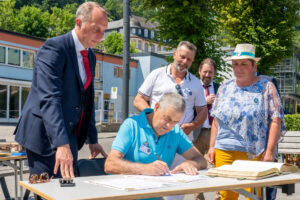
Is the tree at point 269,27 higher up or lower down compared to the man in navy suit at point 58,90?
higher up

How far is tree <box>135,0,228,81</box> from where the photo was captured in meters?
11.2

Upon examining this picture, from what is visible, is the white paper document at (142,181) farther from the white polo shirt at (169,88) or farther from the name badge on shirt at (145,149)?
the white polo shirt at (169,88)

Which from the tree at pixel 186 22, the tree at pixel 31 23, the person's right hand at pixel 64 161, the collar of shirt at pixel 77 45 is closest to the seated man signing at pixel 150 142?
the person's right hand at pixel 64 161

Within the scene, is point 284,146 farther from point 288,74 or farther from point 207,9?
point 288,74

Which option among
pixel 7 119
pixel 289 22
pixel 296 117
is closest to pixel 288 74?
pixel 289 22

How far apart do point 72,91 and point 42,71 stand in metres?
0.25

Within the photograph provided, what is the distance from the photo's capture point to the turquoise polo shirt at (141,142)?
3.13m

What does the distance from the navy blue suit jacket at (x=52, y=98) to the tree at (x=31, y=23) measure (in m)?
52.9

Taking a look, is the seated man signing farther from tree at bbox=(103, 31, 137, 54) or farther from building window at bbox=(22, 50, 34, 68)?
tree at bbox=(103, 31, 137, 54)

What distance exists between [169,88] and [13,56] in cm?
2897

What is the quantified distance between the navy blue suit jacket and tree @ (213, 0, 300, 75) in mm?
19258

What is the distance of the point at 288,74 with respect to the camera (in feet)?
157

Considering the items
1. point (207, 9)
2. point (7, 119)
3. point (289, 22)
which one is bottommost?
point (7, 119)

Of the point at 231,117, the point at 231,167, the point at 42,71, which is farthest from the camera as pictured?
the point at 231,117
